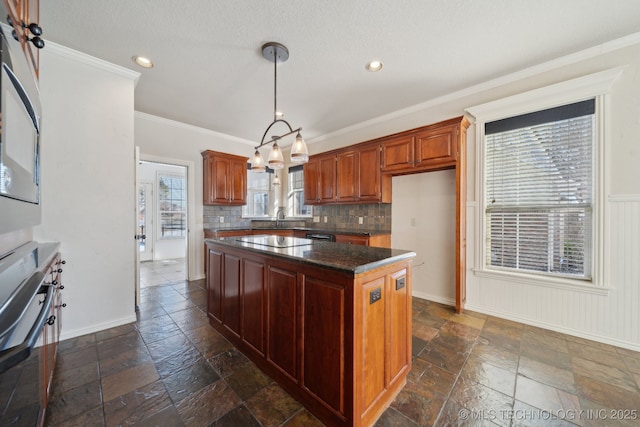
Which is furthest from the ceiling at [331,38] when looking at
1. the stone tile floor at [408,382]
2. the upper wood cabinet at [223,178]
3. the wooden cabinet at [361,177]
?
the stone tile floor at [408,382]

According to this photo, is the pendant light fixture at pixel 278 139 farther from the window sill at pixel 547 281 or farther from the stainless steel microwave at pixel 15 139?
the window sill at pixel 547 281

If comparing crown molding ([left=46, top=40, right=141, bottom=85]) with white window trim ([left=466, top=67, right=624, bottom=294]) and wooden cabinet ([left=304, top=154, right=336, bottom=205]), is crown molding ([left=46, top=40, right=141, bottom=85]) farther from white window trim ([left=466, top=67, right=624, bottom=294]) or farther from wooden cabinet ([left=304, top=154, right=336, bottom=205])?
white window trim ([left=466, top=67, right=624, bottom=294])

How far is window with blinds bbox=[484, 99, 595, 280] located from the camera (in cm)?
242

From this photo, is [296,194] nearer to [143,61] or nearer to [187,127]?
[187,127]

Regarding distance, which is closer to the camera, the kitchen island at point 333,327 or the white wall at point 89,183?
the kitchen island at point 333,327

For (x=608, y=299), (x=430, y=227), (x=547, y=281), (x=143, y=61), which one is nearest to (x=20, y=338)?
(x=143, y=61)

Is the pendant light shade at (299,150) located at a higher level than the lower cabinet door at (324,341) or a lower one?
higher

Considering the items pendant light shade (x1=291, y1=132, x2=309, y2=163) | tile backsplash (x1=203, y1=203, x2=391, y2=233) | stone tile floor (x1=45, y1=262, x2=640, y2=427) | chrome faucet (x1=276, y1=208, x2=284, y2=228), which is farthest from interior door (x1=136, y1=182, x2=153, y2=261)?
pendant light shade (x1=291, y1=132, x2=309, y2=163)

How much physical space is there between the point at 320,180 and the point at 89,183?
3206mm

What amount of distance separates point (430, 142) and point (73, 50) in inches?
157

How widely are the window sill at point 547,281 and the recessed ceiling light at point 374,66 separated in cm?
270

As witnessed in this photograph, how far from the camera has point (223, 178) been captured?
4566 millimetres

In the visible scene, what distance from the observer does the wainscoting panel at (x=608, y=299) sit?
2180 mm

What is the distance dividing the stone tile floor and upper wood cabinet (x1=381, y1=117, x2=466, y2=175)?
1.96m
